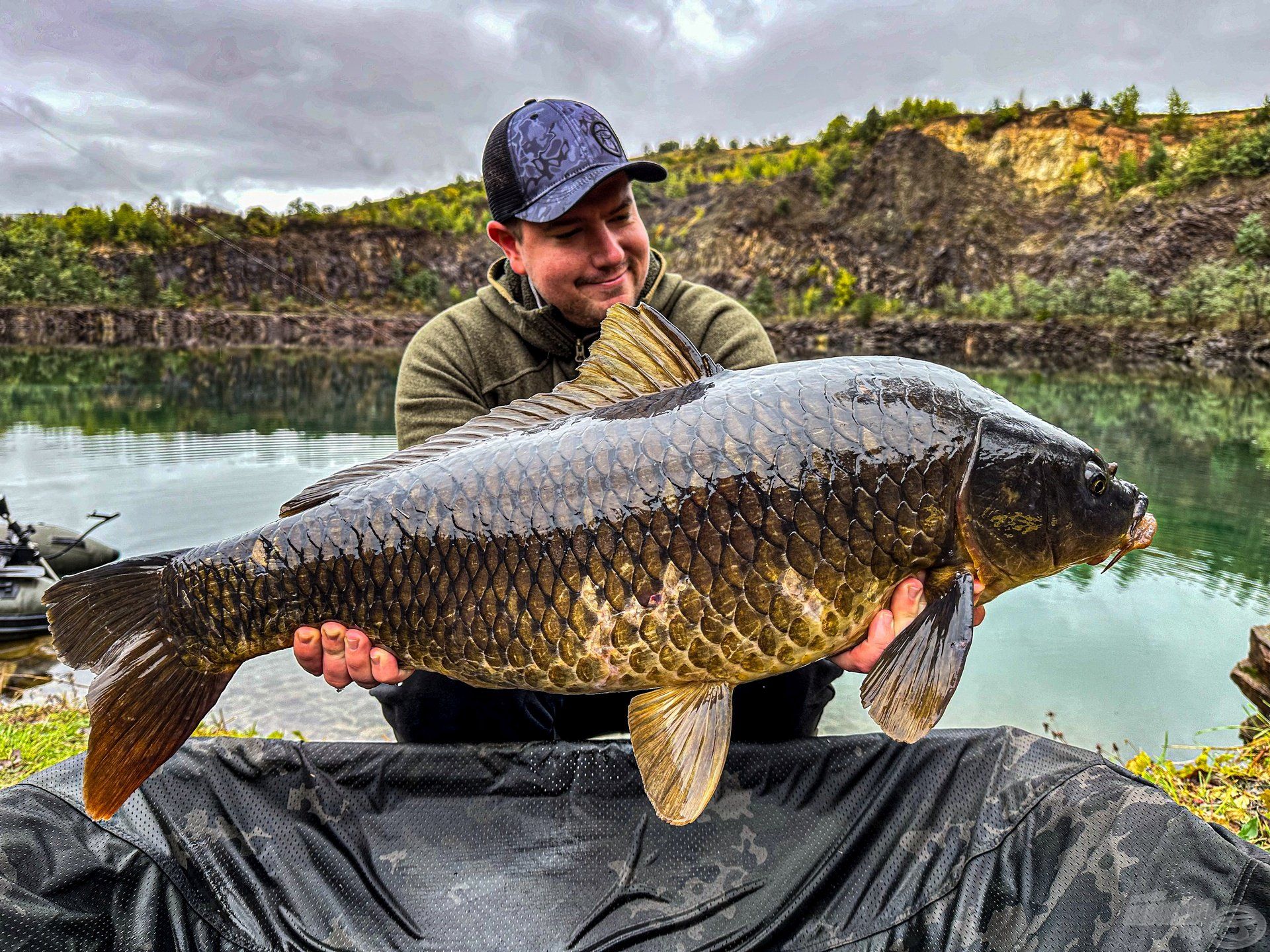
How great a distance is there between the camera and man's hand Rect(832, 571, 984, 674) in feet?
4.25

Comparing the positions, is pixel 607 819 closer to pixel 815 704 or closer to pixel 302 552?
pixel 815 704

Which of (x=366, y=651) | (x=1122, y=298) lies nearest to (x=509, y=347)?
(x=366, y=651)

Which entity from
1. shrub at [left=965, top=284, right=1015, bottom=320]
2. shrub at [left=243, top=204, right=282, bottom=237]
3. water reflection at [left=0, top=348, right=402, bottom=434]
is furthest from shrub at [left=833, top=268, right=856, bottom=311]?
shrub at [left=243, top=204, right=282, bottom=237]

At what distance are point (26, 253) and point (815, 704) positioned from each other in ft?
142

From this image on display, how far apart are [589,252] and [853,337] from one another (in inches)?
1056

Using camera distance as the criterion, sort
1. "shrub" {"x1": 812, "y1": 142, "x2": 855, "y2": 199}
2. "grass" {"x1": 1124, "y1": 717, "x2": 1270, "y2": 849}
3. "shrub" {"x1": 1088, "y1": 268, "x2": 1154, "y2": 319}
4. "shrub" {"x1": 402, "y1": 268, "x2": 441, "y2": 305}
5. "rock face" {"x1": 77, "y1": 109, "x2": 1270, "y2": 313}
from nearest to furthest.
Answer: "grass" {"x1": 1124, "y1": 717, "x2": 1270, "y2": 849} < "shrub" {"x1": 1088, "y1": 268, "x2": 1154, "y2": 319} < "rock face" {"x1": 77, "y1": 109, "x2": 1270, "y2": 313} < "shrub" {"x1": 812, "y1": 142, "x2": 855, "y2": 199} < "shrub" {"x1": 402, "y1": 268, "x2": 441, "y2": 305}

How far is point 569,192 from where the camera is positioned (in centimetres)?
196

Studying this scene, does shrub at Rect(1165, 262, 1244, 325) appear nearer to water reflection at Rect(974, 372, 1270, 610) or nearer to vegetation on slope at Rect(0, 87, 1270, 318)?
vegetation on slope at Rect(0, 87, 1270, 318)

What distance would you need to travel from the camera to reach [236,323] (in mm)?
34656

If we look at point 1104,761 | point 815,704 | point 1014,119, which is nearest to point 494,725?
point 815,704

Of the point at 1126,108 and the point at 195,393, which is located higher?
the point at 1126,108

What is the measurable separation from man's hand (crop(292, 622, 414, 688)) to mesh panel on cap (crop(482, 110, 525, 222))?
108 cm

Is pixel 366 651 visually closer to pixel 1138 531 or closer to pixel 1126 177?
pixel 1138 531

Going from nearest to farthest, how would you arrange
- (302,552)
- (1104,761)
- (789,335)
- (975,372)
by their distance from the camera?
(302,552), (1104,761), (975,372), (789,335)
